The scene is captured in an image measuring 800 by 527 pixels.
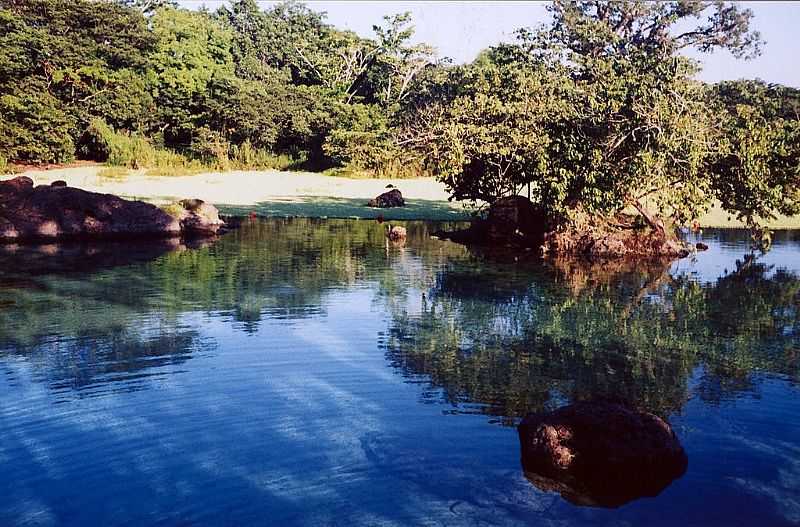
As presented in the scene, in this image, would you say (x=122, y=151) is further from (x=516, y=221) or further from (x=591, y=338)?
(x=591, y=338)

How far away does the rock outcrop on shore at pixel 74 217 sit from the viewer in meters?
25.1

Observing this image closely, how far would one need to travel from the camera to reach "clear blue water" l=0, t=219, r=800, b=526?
706 cm

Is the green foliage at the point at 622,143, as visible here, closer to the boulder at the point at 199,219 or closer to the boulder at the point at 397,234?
the boulder at the point at 397,234

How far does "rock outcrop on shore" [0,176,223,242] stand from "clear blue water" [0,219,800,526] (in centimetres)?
618

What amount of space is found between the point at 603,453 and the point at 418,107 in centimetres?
4324

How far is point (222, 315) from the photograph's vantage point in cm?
1441

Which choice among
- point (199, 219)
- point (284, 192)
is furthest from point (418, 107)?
point (199, 219)

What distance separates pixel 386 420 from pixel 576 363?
12.1ft

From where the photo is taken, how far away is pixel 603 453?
297 inches

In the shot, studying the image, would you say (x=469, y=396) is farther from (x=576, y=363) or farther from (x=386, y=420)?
(x=576, y=363)

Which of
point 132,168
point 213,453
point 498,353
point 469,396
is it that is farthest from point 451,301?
point 132,168

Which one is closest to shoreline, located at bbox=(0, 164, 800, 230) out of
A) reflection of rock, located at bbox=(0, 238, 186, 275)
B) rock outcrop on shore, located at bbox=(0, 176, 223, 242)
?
rock outcrop on shore, located at bbox=(0, 176, 223, 242)

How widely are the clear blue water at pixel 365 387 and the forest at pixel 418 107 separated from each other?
3125 mm

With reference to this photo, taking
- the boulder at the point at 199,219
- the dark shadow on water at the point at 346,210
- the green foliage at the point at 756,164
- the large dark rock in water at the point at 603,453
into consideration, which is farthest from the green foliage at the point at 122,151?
the large dark rock in water at the point at 603,453
